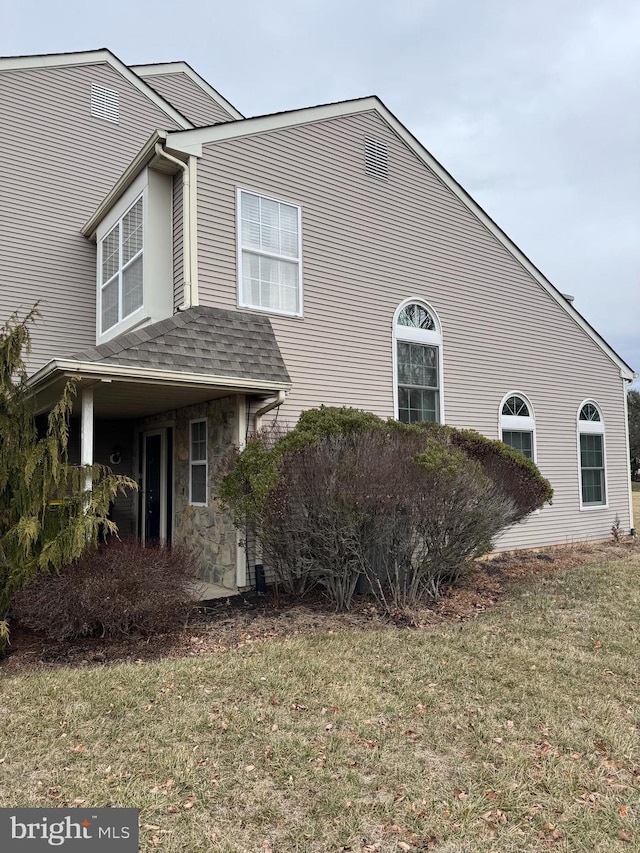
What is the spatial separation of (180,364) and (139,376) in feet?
1.92

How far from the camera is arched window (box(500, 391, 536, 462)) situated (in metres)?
11.2

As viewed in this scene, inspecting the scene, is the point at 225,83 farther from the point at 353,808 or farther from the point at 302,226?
the point at 353,808

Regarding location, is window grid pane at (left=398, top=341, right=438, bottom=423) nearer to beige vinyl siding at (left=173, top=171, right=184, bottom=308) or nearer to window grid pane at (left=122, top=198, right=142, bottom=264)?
beige vinyl siding at (left=173, top=171, right=184, bottom=308)

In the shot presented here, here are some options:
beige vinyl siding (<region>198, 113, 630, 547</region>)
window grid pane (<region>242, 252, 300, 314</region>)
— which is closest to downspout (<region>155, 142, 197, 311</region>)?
beige vinyl siding (<region>198, 113, 630, 547</region>)

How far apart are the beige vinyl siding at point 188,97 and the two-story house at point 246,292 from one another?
4cm

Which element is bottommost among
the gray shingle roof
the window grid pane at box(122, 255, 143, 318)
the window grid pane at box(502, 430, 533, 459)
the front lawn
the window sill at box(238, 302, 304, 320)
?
the front lawn

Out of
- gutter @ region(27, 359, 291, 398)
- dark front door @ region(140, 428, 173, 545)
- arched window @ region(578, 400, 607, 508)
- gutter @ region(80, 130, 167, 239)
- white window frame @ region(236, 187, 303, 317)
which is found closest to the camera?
gutter @ region(27, 359, 291, 398)

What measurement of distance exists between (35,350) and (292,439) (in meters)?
5.75

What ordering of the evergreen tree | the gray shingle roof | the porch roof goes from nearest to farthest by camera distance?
the evergreen tree → the porch roof → the gray shingle roof

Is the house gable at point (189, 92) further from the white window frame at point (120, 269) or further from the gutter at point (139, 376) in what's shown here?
the gutter at point (139, 376)

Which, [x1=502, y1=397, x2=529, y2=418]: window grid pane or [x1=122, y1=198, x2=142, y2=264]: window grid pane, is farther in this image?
[x1=502, y1=397, x2=529, y2=418]: window grid pane

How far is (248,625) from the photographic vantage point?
6.00 metres

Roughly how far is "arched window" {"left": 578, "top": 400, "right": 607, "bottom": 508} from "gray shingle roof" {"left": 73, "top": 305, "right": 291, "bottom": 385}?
794 centimetres

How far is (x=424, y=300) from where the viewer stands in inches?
402
